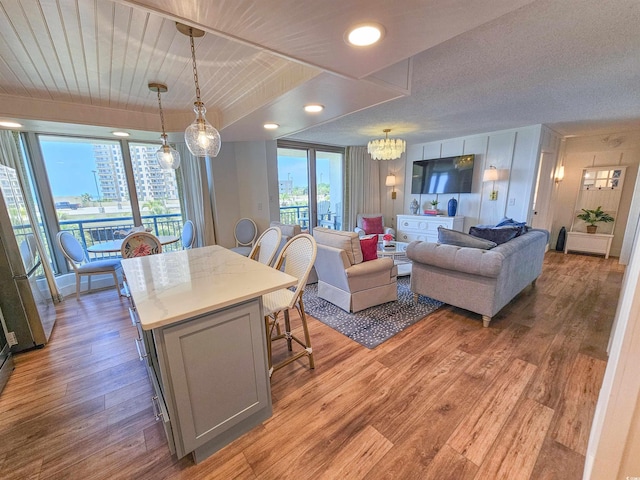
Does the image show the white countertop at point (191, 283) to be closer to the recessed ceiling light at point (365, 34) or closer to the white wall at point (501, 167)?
the recessed ceiling light at point (365, 34)

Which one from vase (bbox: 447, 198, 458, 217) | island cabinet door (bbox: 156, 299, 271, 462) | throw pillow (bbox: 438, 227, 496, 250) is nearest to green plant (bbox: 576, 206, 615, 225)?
vase (bbox: 447, 198, 458, 217)

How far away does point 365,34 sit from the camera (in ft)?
3.97

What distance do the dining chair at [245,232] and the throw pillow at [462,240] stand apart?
3.02 m

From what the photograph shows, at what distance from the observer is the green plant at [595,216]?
188 inches

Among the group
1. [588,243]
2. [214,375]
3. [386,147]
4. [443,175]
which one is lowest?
[588,243]

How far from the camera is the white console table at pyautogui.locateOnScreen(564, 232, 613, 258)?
15.6 feet

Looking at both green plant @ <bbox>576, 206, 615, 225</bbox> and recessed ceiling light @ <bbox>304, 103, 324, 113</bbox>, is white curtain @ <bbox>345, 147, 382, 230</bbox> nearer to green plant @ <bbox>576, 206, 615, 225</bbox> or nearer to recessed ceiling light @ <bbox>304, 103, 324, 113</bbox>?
recessed ceiling light @ <bbox>304, 103, 324, 113</bbox>

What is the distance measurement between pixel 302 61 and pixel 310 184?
418 cm

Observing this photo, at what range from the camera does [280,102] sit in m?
2.15

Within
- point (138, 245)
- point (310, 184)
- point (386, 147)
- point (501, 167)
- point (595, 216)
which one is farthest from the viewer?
point (310, 184)

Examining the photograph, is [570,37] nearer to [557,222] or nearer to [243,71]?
[243,71]

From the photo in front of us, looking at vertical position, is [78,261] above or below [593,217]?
below

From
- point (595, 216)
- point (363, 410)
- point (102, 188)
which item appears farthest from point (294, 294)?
point (595, 216)

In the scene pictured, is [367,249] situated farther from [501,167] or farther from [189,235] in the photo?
[501,167]
